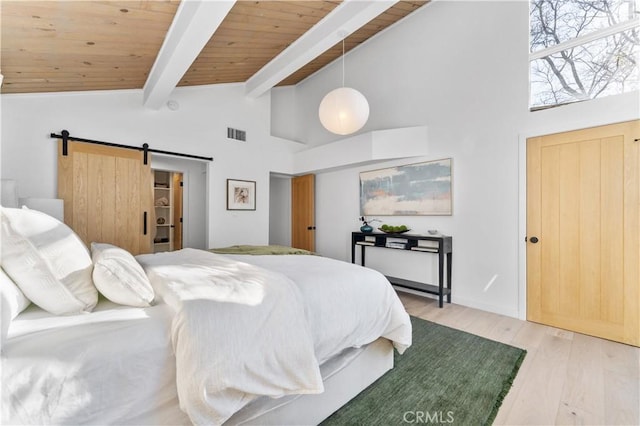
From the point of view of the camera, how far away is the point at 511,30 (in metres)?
3.18

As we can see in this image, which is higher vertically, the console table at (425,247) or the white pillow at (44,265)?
the white pillow at (44,265)

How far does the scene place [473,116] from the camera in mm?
3471

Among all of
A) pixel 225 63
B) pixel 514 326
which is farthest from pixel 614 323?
pixel 225 63

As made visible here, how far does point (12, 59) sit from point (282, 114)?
4.16 meters

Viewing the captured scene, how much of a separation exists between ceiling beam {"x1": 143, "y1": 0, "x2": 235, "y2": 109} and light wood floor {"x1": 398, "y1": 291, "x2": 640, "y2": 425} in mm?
3257

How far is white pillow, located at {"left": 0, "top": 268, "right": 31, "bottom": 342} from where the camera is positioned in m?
0.93

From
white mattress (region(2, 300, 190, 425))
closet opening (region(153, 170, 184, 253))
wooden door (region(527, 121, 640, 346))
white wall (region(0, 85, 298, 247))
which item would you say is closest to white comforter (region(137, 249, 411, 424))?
white mattress (region(2, 300, 190, 425))

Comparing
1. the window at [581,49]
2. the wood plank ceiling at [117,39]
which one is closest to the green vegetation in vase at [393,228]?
the window at [581,49]

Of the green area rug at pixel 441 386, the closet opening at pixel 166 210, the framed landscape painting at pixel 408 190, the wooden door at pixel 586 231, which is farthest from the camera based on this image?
the closet opening at pixel 166 210

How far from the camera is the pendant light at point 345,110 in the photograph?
285 centimetres

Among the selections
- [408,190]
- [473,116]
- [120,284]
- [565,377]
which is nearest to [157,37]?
[120,284]

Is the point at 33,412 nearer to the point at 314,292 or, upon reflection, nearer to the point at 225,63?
the point at 314,292

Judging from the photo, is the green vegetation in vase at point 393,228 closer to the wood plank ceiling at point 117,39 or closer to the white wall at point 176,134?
the white wall at point 176,134

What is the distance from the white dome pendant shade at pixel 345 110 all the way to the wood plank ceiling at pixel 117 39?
887 mm
